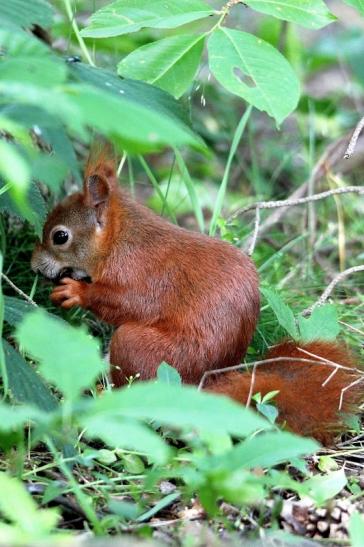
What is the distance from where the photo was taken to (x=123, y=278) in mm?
2742

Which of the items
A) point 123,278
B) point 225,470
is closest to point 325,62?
point 123,278

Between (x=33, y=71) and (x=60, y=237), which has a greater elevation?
(x=33, y=71)

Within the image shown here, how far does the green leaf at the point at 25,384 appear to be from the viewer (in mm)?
1980

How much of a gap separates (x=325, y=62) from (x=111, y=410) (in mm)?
4399

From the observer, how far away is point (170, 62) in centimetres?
243

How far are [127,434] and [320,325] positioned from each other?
1500 millimetres

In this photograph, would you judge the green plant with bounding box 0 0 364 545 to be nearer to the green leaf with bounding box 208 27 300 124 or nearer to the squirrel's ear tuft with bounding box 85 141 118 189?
the green leaf with bounding box 208 27 300 124

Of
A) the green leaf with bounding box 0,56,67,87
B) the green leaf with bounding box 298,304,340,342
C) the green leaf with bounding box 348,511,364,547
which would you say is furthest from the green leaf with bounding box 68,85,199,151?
the green leaf with bounding box 298,304,340,342

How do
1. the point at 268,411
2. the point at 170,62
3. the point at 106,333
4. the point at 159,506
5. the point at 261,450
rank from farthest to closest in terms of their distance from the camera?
1. the point at 106,333
2. the point at 170,62
3. the point at 268,411
4. the point at 159,506
5. the point at 261,450

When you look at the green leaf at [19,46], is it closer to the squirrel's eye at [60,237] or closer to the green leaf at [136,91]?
the green leaf at [136,91]

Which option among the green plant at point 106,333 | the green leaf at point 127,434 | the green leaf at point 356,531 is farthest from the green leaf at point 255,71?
the green leaf at point 127,434

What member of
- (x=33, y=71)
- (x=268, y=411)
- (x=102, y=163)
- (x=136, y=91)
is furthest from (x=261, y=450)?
(x=102, y=163)

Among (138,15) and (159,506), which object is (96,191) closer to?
(138,15)

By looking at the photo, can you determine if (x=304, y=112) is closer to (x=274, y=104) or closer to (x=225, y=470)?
(x=274, y=104)
